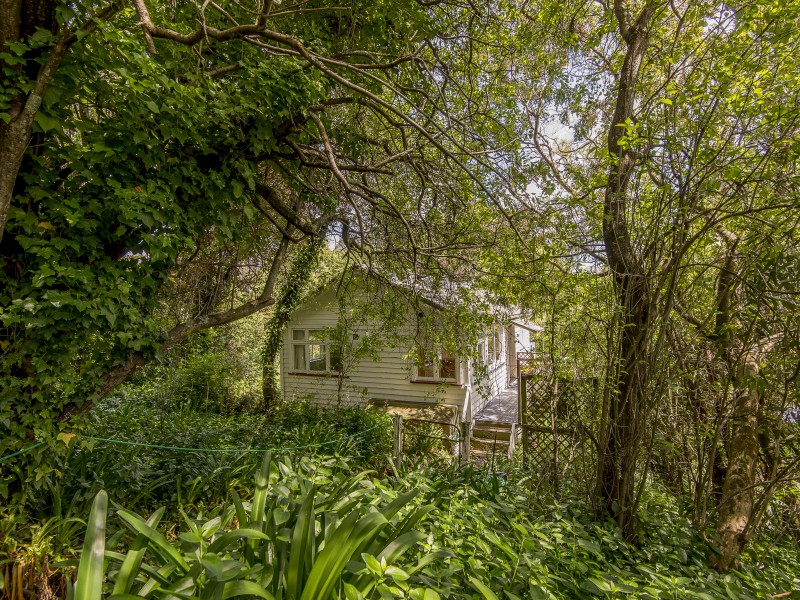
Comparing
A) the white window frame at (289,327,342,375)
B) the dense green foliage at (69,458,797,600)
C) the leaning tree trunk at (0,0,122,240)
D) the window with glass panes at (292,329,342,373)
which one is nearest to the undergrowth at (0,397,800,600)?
the dense green foliage at (69,458,797,600)

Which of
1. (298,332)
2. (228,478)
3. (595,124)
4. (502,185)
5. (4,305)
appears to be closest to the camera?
(4,305)

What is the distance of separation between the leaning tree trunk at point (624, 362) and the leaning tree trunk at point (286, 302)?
4.48 meters

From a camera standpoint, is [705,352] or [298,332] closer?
[705,352]

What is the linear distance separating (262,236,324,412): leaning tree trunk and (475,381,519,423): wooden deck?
5036mm

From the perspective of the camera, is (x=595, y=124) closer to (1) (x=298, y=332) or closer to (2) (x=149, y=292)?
(2) (x=149, y=292)

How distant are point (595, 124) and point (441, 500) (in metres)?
5.09

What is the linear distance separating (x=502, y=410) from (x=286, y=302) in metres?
6.79

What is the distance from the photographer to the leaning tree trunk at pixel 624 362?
2.72 meters

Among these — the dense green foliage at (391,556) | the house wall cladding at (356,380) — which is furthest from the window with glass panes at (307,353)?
the dense green foliage at (391,556)

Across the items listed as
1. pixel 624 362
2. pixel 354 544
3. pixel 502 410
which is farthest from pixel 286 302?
pixel 502 410

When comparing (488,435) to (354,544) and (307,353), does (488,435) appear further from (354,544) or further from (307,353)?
(354,544)

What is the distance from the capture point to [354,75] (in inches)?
164

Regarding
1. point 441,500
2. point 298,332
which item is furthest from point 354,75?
point 298,332

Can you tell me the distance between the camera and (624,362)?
2.83 m
